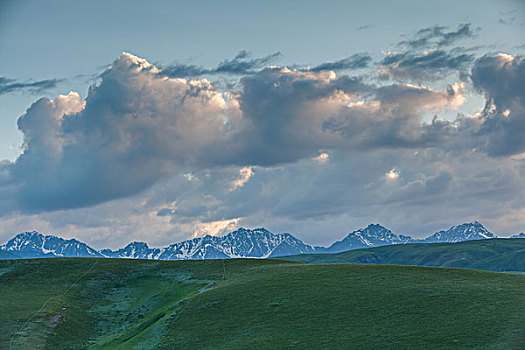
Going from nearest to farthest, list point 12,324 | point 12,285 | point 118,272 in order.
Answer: point 12,324 < point 12,285 < point 118,272

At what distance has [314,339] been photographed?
70.1 m

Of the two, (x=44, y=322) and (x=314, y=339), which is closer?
(x=314, y=339)

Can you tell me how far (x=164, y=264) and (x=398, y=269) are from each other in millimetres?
56927

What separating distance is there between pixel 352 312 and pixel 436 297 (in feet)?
41.4

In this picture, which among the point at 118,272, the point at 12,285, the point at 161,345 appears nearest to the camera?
the point at 161,345

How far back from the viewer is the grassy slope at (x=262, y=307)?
224ft

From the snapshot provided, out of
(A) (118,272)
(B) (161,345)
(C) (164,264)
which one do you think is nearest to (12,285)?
(A) (118,272)

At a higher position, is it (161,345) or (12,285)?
(12,285)

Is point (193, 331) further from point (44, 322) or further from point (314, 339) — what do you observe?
point (44, 322)

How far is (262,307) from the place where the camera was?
284 feet

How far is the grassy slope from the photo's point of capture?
6819 centimetres

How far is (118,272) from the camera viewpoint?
126312 millimetres

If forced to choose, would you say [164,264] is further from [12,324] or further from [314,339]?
[314,339]

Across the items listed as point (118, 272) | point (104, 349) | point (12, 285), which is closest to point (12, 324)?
point (104, 349)
